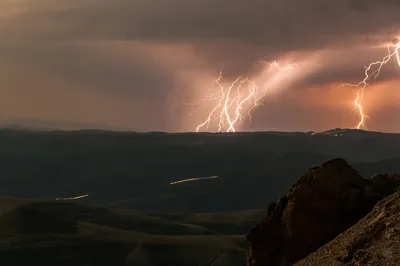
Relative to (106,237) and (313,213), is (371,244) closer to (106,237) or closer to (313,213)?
(313,213)

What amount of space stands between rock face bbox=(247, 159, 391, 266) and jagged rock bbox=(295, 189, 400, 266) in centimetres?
352

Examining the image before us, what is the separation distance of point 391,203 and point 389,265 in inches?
249

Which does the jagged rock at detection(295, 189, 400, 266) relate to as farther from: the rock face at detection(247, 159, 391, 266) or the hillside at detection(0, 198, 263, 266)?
the hillside at detection(0, 198, 263, 266)

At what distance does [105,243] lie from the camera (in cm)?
9369

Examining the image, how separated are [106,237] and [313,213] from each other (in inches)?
2826

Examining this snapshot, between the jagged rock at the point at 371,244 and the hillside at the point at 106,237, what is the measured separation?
60874 millimetres

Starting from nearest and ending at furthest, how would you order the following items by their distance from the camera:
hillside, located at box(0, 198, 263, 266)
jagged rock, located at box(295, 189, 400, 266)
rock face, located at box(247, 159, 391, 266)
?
jagged rock, located at box(295, 189, 400, 266) → rock face, located at box(247, 159, 391, 266) → hillside, located at box(0, 198, 263, 266)

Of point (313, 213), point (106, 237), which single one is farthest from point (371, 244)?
point (106, 237)

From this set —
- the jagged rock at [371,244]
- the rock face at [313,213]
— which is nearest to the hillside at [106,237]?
the rock face at [313,213]

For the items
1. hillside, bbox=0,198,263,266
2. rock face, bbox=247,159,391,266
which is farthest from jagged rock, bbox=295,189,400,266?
hillside, bbox=0,198,263,266

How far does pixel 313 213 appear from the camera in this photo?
28.5m

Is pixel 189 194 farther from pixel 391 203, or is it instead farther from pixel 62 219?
pixel 391 203

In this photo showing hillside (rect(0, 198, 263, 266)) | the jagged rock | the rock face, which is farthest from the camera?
hillside (rect(0, 198, 263, 266))

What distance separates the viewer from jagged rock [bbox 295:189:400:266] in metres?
18.8
